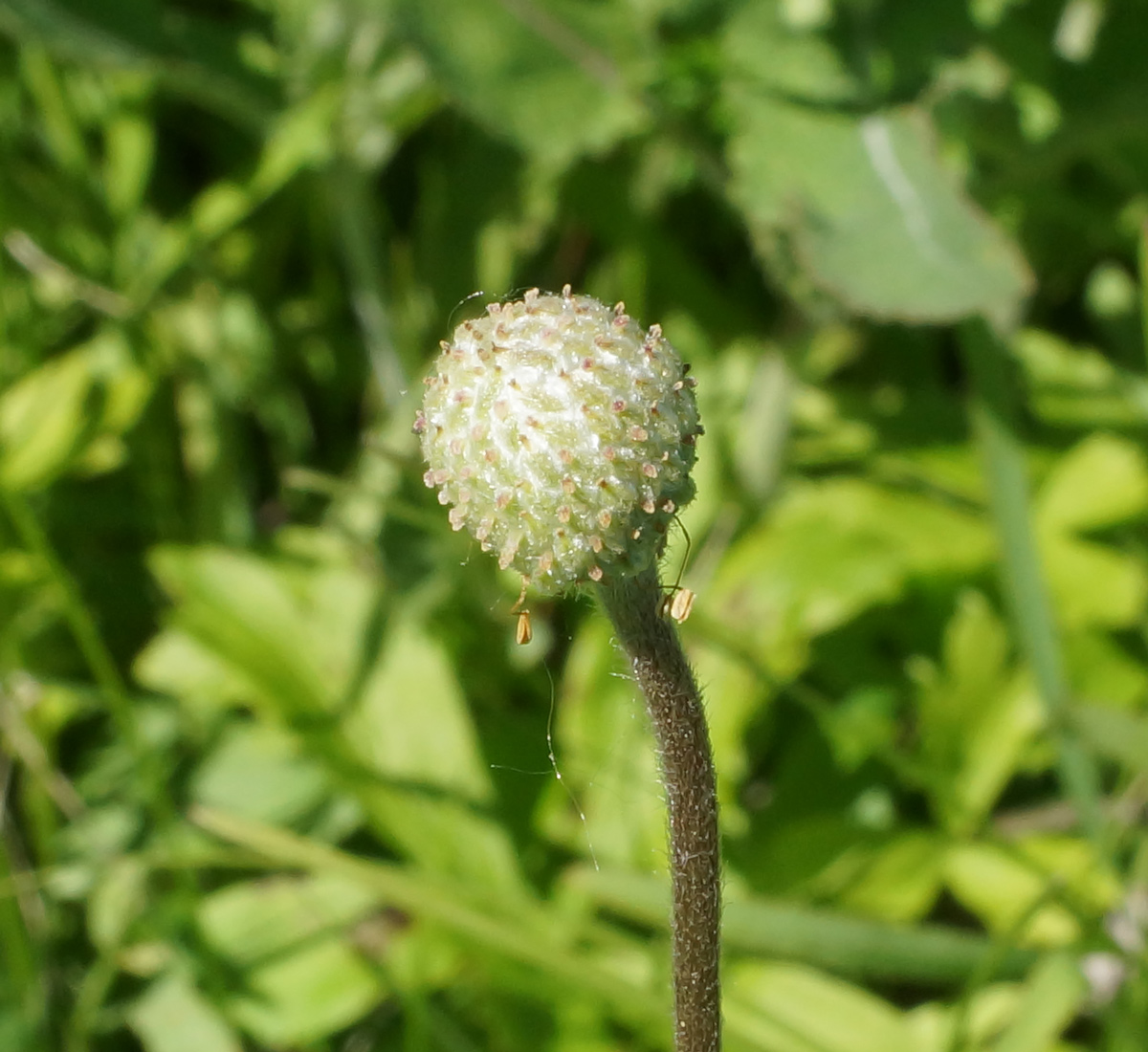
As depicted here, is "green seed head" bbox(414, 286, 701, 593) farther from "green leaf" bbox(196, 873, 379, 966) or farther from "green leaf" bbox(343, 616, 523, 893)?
"green leaf" bbox(196, 873, 379, 966)

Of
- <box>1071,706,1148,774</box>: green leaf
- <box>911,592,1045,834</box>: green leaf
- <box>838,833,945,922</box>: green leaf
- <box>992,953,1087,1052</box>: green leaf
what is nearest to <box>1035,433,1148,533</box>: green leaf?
<box>911,592,1045,834</box>: green leaf

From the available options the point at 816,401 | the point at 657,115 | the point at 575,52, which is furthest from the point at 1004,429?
the point at 575,52

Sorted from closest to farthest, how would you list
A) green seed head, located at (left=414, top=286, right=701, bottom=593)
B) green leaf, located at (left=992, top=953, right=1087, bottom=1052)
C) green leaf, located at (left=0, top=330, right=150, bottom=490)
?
green seed head, located at (left=414, top=286, right=701, bottom=593) < green leaf, located at (left=992, top=953, right=1087, bottom=1052) < green leaf, located at (left=0, top=330, right=150, bottom=490)

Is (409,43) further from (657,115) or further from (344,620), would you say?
(344,620)

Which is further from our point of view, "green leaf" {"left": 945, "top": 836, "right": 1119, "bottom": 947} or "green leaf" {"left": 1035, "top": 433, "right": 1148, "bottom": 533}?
"green leaf" {"left": 1035, "top": 433, "right": 1148, "bottom": 533}

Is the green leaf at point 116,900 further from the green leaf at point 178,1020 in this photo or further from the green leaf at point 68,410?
the green leaf at point 68,410

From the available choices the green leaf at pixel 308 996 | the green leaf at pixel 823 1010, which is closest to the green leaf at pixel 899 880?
the green leaf at pixel 823 1010

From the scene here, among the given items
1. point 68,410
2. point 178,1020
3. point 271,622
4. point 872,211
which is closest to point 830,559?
point 872,211
